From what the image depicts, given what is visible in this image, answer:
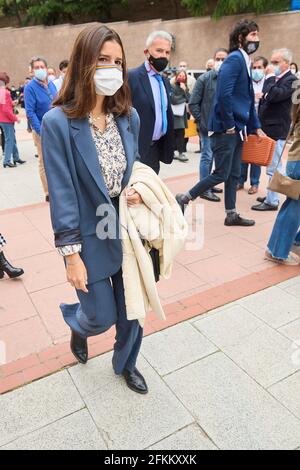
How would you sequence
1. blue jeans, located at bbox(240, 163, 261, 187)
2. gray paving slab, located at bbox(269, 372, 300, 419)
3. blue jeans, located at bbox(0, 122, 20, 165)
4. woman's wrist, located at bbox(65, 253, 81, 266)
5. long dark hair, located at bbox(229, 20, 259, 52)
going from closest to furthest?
woman's wrist, located at bbox(65, 253, 81, 266) < gray paving slab, located at bbox(269, 372, 300, 419) < long dark hair, located at bbox(229, 20, 259, 52) < blue jeans, located at bbox(240, 163, 261, 187) < blue jeans, located at bbox(0, 122, 20, 165)

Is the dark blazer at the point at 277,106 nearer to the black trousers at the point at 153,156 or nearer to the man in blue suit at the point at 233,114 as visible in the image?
the man in blue suit at the point at 233,114

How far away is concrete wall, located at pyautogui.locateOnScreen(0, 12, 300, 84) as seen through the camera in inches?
754

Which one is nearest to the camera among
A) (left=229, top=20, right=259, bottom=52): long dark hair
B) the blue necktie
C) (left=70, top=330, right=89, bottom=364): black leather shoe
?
(left=70, top=330, right=89, bottom=364): black leather shoe

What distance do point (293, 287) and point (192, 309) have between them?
952 mm

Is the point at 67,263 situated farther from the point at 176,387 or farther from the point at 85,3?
the point at 85,3

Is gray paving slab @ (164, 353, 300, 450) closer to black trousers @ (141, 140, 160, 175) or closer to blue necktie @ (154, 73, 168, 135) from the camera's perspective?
black trousers @ (141, 140, 160, 175)

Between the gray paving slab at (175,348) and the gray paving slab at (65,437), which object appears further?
the gray paving slab at (175,348)

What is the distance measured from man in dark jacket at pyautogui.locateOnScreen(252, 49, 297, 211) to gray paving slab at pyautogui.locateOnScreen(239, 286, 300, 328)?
2046 millimetres

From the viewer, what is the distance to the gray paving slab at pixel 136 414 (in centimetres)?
200

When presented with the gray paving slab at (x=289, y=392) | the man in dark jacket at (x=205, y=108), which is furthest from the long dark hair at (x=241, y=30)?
the gray paving slab at (x=289, y=392)

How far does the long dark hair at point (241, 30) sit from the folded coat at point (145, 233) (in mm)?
2775

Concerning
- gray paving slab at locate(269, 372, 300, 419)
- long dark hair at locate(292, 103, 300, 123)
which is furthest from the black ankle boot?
long dark hair at locate(292, 103, 300, 123)

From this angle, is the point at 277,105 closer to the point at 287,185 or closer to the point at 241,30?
the point at 241,30
